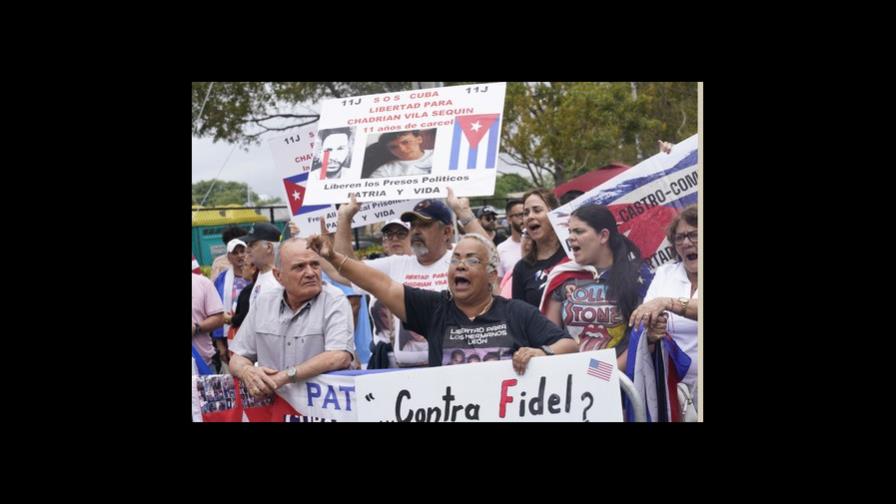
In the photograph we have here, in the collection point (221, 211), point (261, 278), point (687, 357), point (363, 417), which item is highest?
point (221, 211)

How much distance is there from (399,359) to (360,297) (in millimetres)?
784

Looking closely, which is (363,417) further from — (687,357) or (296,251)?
(687,357)

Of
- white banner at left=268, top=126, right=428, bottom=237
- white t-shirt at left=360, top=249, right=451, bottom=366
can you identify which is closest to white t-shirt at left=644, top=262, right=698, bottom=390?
white t-shirt at left=360, top=249, right=451, bottom=366

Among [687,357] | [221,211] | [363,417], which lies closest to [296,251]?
[363,417]

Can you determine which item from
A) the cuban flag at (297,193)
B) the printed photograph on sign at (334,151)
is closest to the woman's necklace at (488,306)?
the printed photograph on sign at (334,151)

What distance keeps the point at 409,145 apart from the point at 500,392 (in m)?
1.60

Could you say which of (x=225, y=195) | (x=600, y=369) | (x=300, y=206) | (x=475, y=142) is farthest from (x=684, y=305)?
(x=225, y=195)

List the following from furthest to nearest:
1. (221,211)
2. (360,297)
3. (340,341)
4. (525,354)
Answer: (221,211), (360,297), (340,341), (525,354)

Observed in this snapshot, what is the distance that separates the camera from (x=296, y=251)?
5547mm

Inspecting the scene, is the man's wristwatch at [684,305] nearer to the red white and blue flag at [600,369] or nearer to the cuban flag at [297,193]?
the red white and blue flag at [600,369]

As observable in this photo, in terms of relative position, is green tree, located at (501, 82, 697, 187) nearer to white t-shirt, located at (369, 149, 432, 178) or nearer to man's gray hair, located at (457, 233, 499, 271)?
white t-shirt, located at (369, 149, 432, 178)

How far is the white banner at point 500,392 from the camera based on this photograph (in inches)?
198

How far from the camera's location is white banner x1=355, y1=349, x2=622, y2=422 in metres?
5.02
